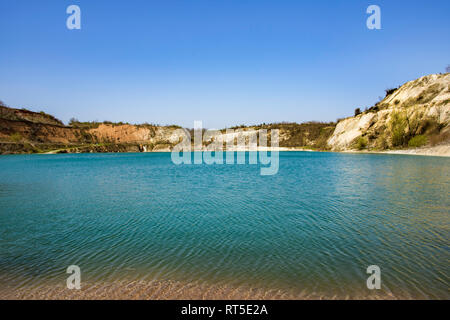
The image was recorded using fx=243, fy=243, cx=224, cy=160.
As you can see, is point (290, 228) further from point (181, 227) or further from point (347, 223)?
point (181, 227)

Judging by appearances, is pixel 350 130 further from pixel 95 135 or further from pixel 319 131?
pixel 95 135

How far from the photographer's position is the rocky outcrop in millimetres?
52500

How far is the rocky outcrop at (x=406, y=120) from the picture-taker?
52500 mm

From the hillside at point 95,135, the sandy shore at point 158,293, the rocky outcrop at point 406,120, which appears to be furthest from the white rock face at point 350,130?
the sandy shore at point 158,293

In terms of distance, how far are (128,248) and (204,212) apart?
4.72 meters

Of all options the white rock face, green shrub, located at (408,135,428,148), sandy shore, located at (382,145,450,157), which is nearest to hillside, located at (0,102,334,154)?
the white rock face

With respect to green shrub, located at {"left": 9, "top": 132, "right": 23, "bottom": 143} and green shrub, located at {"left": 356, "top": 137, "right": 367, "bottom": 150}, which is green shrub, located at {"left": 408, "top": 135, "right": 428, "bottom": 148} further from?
green shrub, located at {"left": 9, "top": 132, "right": 23, "bottom": 143}

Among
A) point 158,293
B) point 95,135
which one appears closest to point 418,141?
point 158,293

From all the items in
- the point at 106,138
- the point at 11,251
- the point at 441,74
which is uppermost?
the point at 441,74

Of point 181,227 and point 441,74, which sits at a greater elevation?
point 441,74
